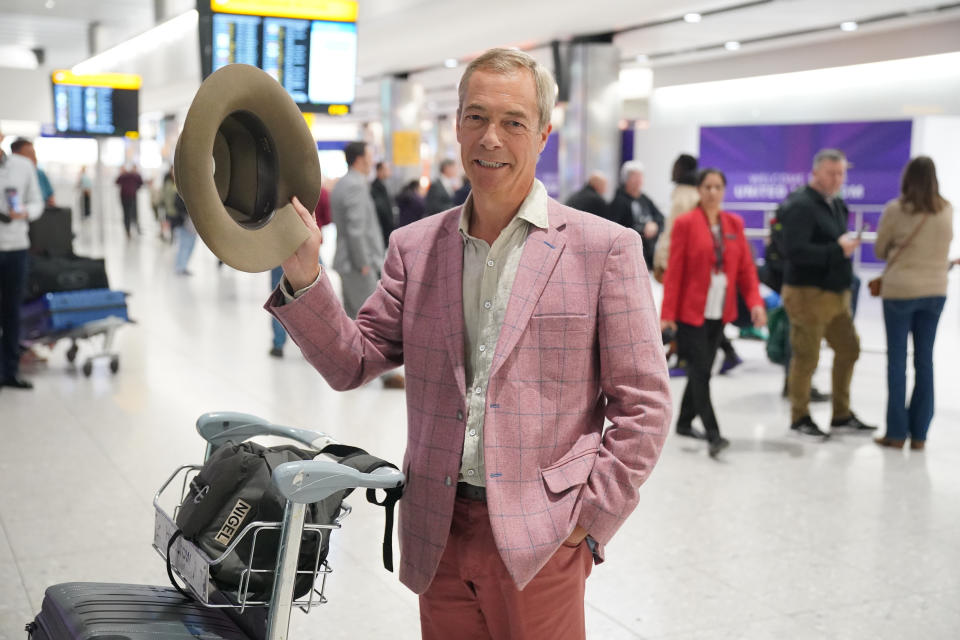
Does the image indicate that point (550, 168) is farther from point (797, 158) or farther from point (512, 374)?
point (512, 374)

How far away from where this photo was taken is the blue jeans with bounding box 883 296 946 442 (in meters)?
5.86

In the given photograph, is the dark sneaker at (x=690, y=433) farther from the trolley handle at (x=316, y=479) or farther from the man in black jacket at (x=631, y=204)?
the trolley handle at (x=316, y=479)

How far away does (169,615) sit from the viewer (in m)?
2.09

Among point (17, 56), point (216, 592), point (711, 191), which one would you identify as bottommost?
point (216, 592)

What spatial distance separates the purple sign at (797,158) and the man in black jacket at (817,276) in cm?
730

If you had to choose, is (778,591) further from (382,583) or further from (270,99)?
(270,99)

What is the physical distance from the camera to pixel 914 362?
5.98 metres

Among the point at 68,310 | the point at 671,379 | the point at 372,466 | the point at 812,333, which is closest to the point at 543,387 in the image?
the point at 372,466

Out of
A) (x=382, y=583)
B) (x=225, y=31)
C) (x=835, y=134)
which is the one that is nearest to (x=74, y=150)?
(x=835, y=134)

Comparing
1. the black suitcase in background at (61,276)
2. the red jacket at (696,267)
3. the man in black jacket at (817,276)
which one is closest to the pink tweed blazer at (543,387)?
the red jacket at (696,267)

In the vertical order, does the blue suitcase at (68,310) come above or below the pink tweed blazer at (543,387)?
below

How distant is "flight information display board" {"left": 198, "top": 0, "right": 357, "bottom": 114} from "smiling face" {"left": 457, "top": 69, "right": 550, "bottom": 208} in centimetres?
430

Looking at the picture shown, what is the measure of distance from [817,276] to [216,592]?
190 inches

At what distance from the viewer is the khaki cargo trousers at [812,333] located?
607 centimetres
